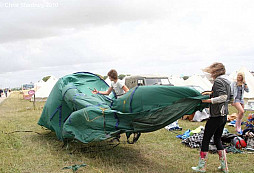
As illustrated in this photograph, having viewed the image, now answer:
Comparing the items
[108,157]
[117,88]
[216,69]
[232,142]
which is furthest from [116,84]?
[232,142]

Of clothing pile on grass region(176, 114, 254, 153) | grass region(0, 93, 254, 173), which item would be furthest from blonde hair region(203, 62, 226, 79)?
clothing pile on grass region(176, 114, 254, 153)

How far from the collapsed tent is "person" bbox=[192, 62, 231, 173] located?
0.19 m

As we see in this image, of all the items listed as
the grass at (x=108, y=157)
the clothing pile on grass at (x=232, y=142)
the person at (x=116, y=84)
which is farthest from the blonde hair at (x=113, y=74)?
the clothing pile on grass at (x=232, y=142)

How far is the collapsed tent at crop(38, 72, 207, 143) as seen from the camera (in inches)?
151

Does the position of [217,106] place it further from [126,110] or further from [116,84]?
[116,84]

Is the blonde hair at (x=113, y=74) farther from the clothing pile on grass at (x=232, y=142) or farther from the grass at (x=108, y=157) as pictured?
the clothing pile on grass at (x=232, y=142)

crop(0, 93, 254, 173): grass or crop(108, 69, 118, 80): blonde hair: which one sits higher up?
crop(108, 69, 118, 80): blonde hair

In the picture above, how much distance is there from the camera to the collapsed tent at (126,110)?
12.6 ft

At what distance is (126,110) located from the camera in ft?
13.8

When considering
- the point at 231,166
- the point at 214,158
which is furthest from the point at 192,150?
the point at 231,166

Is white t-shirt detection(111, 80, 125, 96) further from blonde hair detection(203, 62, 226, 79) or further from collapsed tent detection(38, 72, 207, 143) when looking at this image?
blonde hair detection(203, 62, 226, 79)

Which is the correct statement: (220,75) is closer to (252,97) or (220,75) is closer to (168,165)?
(168,165)

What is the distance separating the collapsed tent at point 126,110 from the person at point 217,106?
0.19 metres

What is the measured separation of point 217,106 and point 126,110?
57.3 inches
